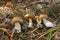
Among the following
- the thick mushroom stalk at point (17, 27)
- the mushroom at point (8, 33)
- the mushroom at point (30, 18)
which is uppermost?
the mushroom at point (30, 18)

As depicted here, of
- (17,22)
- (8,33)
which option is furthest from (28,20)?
(8,33)

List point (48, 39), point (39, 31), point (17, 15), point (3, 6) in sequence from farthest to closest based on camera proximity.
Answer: point (3, 6) < point (17, 15) < point (39, 31) < point (48, 39)

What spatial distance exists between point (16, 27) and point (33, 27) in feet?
0.73

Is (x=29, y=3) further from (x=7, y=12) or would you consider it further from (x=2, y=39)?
(x=2, y=39)

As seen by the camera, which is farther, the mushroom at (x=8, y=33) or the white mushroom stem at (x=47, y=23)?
the white mushroom stem at (x=47, y=23)

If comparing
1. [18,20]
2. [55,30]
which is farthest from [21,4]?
[55,30]

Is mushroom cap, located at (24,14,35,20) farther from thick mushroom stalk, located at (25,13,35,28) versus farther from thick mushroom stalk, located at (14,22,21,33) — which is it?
Result: thick mushroom stalk, located at (14,22,21,33)

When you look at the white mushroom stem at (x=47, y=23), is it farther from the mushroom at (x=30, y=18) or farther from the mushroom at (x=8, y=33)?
the mushroom at (x=8, y=33)

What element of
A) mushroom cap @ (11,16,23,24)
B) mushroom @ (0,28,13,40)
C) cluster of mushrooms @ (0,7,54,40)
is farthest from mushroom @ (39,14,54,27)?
mushroom @ (0,28,13,40)

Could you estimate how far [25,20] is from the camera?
2.70 m

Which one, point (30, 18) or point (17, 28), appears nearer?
point (17, 28)

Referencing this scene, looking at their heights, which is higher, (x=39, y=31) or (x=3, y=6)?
(x=3, y=6)

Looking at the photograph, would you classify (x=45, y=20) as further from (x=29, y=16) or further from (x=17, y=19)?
(x=17, y=19)

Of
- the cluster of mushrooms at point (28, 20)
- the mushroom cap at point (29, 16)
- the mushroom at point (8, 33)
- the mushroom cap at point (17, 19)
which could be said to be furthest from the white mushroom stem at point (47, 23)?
the mushroom at point (8, 33)
